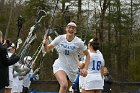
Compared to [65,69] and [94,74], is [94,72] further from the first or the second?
[65,69]

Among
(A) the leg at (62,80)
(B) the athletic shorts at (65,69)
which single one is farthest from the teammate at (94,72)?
(A) the leg at (62,80)

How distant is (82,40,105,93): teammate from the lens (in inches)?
437

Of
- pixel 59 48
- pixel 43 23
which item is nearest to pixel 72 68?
pixel 59 48

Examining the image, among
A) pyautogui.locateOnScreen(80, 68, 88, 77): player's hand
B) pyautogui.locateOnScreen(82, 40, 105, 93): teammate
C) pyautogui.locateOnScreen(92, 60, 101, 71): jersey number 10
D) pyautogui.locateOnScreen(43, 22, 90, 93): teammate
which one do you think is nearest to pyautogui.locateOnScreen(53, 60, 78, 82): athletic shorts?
pyautogui.locateOnScreen(43, 22, 90, 93): teammate

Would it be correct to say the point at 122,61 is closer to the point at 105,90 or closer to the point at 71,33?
the point at 105,90

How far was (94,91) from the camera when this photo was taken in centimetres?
1121

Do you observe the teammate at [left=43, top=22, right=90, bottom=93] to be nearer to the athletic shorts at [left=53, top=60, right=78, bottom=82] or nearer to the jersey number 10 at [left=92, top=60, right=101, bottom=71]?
the athletic shorts at [left=53, top=60, right=78, bottom=82]

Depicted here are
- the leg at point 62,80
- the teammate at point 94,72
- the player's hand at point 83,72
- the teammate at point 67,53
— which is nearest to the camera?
the leg at point 62,80

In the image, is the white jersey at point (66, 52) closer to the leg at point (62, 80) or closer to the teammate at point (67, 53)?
the teammate at point (67, 53)

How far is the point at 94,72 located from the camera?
11.2 metres

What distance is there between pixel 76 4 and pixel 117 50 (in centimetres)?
596

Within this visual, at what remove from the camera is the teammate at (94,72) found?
11.1 metres

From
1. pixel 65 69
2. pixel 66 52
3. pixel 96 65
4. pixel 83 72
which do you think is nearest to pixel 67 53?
pixel 66 52

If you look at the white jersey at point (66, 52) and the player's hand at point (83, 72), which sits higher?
the white jersey at point (66, 52)
